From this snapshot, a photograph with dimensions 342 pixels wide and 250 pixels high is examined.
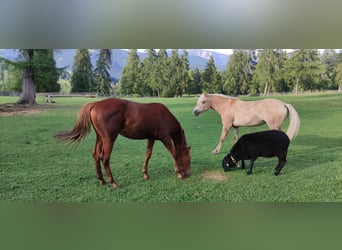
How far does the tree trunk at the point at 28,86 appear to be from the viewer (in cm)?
290

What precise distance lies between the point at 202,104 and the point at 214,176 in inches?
26.8

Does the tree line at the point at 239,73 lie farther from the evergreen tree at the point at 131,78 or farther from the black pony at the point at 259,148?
the black pony at the point at 259,148

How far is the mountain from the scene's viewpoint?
2.87 metres

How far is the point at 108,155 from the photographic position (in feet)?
9.36

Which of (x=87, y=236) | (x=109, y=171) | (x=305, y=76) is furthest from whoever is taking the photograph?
(x=305, y=76)

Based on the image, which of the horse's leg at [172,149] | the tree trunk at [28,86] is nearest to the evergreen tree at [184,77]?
the horse's leg at [172,149]

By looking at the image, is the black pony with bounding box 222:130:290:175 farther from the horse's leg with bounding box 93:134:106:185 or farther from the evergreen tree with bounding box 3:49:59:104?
the evergreen tree with bounding box 3:49:59:104

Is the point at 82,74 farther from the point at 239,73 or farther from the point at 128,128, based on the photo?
the point at 239,73

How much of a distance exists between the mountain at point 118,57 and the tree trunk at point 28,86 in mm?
88

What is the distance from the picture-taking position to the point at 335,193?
2.89 meters

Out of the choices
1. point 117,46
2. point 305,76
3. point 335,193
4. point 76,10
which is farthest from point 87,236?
point 305,76

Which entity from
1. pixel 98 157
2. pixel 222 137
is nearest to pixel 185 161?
pixel 222 137

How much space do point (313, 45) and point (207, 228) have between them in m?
1.94

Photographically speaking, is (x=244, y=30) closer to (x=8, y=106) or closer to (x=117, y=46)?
(x=117, y=46)
